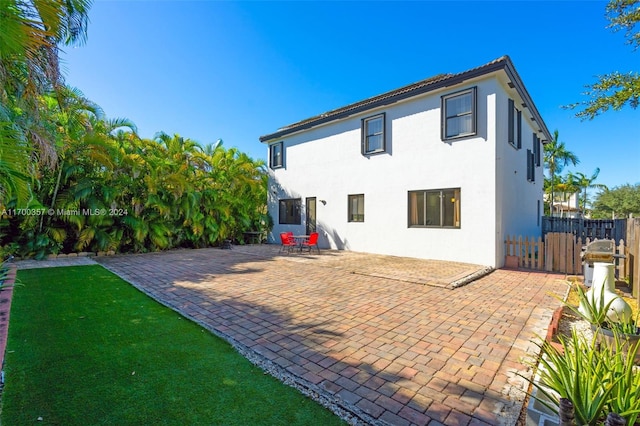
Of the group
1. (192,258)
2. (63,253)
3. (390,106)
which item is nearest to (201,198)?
(192,258)

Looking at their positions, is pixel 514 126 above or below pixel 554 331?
above

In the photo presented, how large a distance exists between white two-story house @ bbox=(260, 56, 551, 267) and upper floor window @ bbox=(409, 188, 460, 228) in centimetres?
4

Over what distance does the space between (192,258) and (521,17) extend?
1475 centimetres

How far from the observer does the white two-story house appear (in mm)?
9703

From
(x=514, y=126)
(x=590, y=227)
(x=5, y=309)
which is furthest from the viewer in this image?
(x=590, y=227)

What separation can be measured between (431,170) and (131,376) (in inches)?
419

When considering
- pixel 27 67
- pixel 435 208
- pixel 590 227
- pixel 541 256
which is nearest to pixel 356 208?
pixel 435 208

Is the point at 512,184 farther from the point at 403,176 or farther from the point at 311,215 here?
the point at 311,215

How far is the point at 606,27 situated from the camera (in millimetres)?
9109

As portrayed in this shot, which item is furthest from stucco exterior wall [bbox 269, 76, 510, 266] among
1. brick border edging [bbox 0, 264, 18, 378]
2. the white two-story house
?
brick border edging [bbox 0, 264, 18, 378]

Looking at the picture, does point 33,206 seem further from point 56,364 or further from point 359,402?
point 359,402

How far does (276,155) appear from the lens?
17.9 meters

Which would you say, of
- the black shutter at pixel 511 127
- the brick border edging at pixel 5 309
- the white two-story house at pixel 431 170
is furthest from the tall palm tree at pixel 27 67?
the black shutter at pixel 511 127

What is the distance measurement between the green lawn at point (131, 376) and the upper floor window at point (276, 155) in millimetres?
13457
